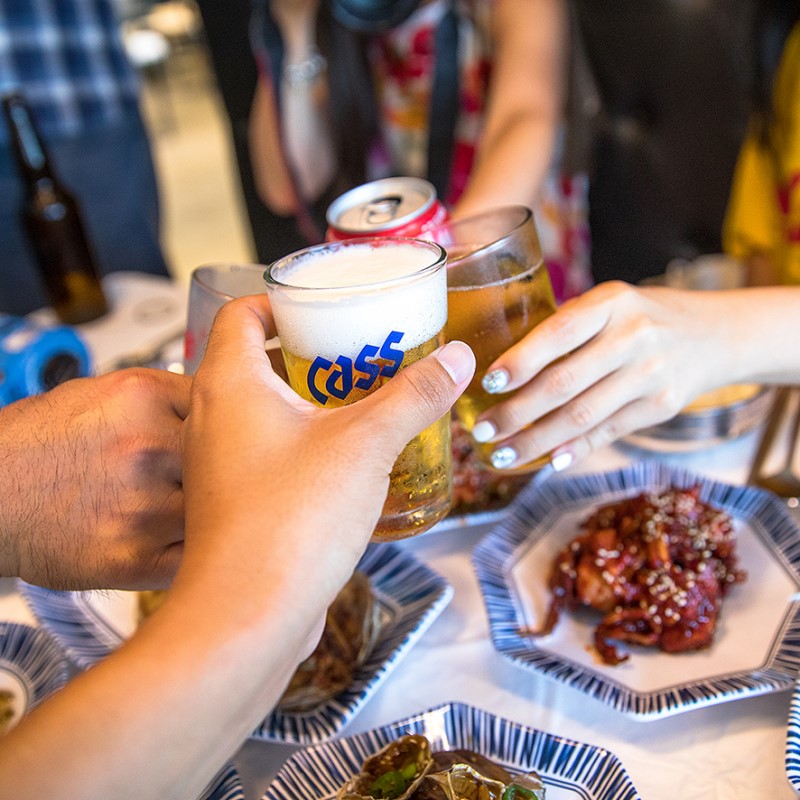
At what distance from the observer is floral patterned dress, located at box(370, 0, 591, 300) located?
200 cm

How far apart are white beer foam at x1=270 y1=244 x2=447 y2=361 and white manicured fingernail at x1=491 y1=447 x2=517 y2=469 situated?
0.27 meters

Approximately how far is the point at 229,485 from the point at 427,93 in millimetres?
1793

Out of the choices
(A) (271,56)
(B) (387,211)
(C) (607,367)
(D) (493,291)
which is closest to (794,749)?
(C) (607,367)

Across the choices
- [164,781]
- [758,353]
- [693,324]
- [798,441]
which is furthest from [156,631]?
[798,441]

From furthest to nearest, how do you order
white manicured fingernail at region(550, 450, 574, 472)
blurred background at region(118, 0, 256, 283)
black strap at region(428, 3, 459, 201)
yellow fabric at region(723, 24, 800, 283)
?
blurred background at region(118, 0, 256, 283) < black strap at region(428, 3, 459, 201) < yellow fabric at region(723, 24, 800, 283) < white manicured fingernail at region(550, 450, 574, 472)

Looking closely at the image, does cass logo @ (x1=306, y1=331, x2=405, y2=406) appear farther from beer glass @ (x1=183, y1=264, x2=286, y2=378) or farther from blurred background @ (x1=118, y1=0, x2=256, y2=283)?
blurred background @ (x1=118, y1=0, x2=256, y2=283)

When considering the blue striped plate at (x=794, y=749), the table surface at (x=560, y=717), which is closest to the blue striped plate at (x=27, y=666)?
the table surface at (x=560, y=717)

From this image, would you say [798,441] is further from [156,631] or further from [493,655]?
[156,631]

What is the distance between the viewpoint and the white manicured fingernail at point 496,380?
34.2 inches

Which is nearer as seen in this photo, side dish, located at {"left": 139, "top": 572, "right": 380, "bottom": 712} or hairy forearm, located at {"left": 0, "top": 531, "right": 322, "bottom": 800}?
hairy forearm, located at {"left": 0, "top": 531, "right": 322, "bottom": 800}

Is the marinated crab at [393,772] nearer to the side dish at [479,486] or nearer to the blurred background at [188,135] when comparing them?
the side dish at [479,486]

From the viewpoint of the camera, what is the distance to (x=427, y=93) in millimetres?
2094

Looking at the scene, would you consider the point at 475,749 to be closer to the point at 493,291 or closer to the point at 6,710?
the point at 493,291

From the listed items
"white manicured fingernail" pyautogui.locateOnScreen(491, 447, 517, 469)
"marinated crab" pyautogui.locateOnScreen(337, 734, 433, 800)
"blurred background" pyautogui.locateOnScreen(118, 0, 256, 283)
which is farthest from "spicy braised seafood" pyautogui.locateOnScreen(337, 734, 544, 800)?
"blurred background" pyautogui.locateOnScreen(118, 0, 256, 283)
